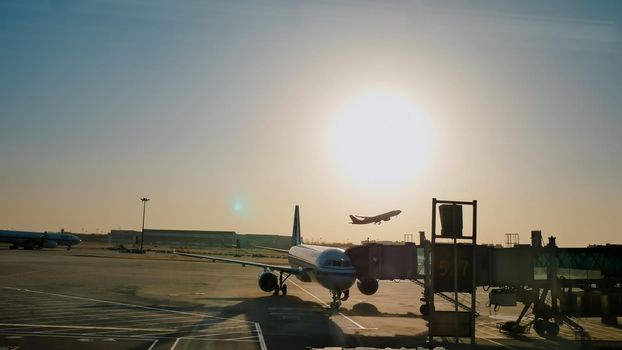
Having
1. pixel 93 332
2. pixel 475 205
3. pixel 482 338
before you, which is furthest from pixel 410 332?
pixel 93 332

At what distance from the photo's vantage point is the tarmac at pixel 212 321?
24.2m

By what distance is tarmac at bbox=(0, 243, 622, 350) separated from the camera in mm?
24172

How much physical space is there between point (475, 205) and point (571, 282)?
1512cm

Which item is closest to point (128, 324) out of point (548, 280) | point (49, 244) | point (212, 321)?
point (212, 321)

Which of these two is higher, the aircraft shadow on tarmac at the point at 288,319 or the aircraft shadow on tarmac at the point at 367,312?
the aircraft shadow on tarmac at the point at 288,319

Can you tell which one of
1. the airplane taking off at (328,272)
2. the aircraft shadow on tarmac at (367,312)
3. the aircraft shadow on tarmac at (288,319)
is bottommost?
the aircraft shadow on tarmac at (367,312)

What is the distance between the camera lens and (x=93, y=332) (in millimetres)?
25562

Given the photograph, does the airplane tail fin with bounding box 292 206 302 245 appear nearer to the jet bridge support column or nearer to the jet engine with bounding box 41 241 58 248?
the jet bridge support column

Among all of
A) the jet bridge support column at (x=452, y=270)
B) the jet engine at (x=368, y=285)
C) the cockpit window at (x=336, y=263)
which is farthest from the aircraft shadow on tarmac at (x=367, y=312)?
the jet bridge support column at (x=452, y=270)

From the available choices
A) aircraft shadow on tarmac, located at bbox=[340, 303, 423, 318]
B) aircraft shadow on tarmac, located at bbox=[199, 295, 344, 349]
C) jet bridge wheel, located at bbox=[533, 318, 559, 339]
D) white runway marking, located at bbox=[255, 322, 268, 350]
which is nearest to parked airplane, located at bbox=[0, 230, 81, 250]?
aircraft shadow on tarmac, located at bbox=[199, 295, 344, 349]

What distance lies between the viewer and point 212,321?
30.5 meters

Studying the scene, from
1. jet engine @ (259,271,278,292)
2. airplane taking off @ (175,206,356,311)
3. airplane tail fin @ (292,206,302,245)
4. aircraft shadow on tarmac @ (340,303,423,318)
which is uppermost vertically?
airplane tail fin @ (292,206,302,245)

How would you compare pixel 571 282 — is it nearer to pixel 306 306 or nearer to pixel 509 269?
pixel 509 269

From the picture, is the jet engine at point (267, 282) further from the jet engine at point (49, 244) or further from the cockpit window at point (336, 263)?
the jet engine at point (49, 244)
